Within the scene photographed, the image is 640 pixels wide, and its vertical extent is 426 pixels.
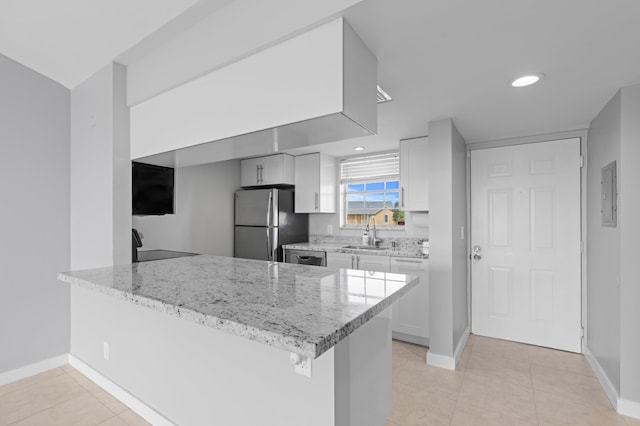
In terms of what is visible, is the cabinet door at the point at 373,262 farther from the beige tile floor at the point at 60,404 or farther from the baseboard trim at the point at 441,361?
the beige tile floor at the point at 60,404

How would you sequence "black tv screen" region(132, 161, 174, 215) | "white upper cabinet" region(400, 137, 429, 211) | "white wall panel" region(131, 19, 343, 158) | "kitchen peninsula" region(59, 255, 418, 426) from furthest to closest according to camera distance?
1. "white upper cabinet" region(400, 137, 429, 211)
2. "black tv screen" region(132, 161, 174, 215)
3. "white wall panel" region(131, 19, 343, 158)
4. "kitchen peninsula" region(59, 255, 418, 426)

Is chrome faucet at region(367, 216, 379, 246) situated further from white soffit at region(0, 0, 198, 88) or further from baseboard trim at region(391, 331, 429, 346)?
white soffit at region(0, 0, 198, 88)

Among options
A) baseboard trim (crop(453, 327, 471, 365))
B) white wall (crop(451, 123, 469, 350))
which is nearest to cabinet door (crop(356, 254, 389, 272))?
white wall (crop(451, 123, 469, 350))

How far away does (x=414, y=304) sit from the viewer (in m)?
3.33

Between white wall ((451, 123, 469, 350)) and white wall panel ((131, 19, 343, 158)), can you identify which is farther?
white wall ((451, 123, 469, 350))

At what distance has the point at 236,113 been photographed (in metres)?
1.66

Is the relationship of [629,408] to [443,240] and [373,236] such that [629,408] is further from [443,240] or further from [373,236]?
[373,236]

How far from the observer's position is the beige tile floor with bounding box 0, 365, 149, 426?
209 centimetres

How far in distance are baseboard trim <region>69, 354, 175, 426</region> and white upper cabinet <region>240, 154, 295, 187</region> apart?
2740 millimetres

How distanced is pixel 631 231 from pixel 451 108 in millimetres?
1477

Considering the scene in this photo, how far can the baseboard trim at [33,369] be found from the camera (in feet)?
8.32

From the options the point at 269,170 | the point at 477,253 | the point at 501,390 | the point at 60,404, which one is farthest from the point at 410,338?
the point at 60,404

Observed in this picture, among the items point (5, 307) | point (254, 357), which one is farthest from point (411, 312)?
point (5, 307)

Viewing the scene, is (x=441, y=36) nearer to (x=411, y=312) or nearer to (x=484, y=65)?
(x=484, y=65)
